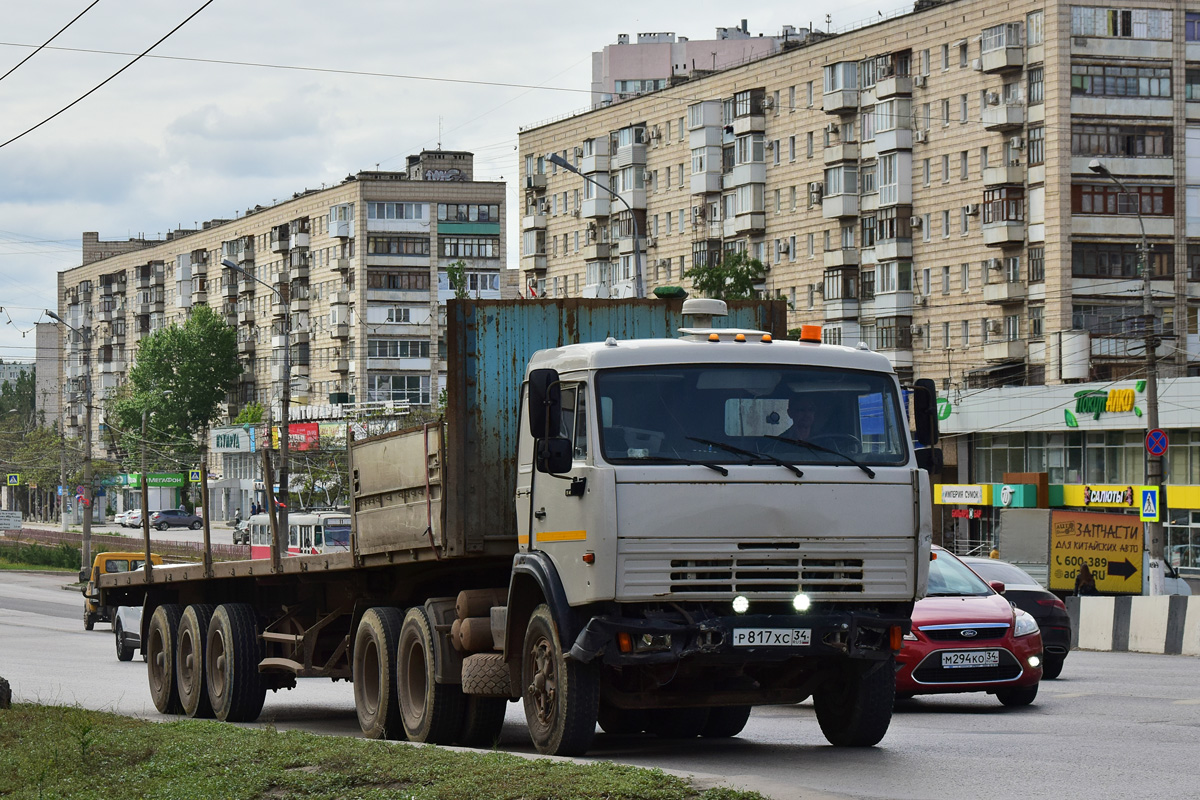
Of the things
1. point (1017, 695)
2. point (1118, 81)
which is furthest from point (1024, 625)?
point (1118, 81)

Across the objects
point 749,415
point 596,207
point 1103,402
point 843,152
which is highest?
point 843,152

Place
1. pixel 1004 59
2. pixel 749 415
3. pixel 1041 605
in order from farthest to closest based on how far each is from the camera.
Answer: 1. pixel 1004 59
2. pixel 1041 605
3. pixel 749 415

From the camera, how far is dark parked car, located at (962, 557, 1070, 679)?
66.6 feet

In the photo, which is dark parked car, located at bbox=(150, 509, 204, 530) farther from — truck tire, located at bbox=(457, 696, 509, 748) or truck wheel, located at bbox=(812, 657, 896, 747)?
truck wheel, located at bbox=(812, 657, 896, 747)

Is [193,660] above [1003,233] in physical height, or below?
below

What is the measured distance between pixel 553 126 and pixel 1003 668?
7876 cm

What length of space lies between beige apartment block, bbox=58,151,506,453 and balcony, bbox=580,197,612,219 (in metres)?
22.0

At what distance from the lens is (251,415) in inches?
4616

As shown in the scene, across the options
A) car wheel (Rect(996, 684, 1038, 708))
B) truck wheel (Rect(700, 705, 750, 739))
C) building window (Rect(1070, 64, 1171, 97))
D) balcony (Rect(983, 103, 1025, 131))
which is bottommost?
car wheel (Rect(996, 684, 1038, 708))

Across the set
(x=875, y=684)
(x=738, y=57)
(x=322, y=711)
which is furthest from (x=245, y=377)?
(x=875, y=684)

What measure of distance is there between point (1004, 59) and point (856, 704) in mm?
55467

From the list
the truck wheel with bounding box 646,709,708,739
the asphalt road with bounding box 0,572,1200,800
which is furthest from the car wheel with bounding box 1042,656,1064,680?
the truck wheel with bounding box 646,709,708,739

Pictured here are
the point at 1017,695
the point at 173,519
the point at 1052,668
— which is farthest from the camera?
the point at 173,519

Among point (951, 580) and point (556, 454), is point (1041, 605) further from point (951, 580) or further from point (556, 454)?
point (556, 454)
